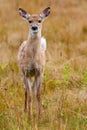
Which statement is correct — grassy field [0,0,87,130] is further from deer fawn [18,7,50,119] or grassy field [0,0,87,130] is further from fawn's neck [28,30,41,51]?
fawn's neck [28,30,41,51]

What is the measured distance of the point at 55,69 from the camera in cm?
1055

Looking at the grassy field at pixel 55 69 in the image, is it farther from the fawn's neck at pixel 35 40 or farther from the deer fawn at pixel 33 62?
the fawn's neck at pixel 35 40

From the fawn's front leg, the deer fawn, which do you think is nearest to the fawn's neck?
the deer fawn

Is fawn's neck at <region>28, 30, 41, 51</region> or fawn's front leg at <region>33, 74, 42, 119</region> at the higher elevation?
fawn's neck at <region>28, 30, 41, 51</region>

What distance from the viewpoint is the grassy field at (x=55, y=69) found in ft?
25.8

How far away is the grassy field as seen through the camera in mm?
7859

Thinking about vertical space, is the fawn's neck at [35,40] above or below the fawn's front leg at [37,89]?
above

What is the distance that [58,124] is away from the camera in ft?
24.0

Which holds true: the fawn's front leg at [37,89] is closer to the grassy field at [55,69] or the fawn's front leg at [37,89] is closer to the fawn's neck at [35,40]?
the grassy field at [55,69]

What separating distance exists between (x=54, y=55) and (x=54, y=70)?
4.53ft

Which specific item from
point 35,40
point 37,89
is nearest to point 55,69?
point 37,89

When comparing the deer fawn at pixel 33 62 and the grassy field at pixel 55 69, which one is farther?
the deer fawn at pixel 33 62

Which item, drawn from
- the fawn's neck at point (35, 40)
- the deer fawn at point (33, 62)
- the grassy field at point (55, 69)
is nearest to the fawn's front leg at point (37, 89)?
the deer fawn at point (33, 62)

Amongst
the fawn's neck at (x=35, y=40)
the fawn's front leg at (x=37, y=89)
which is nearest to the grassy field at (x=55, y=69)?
the fawn's front leg at (x=37, y=89)
